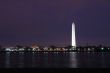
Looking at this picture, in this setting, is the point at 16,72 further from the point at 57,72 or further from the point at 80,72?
the point at 80,72

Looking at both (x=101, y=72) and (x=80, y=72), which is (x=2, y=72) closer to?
(x=80, y=72)

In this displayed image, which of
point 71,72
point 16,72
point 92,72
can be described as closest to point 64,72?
point 71,72

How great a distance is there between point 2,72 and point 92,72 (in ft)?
23.2

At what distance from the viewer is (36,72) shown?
25375mm

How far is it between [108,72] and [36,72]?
18.4 feet

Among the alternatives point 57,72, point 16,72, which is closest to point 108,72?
point 57,72

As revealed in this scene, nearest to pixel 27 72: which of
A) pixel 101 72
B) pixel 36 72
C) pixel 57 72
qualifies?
pixel 36 72

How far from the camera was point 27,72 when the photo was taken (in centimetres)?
→ 2542

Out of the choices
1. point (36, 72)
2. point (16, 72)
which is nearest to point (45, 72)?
point (36, 72)

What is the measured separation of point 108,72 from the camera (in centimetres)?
2512

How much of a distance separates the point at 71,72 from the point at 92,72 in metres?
1.66

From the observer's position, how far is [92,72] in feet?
84.1

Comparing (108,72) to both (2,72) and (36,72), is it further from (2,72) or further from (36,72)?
(2,72)

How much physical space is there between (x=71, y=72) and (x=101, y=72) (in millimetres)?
2360
